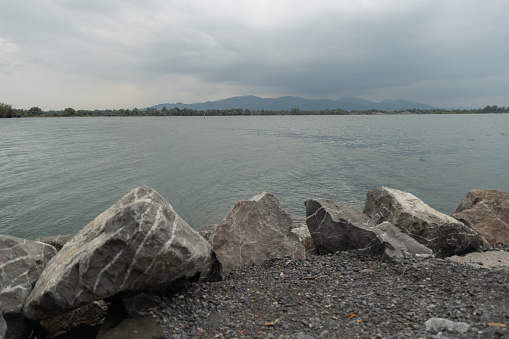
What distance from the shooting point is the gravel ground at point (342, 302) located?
651 cm

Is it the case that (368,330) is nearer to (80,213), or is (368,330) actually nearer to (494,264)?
(494,264)

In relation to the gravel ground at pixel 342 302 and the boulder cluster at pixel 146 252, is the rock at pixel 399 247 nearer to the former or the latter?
the boulder cluster at pixel 146 252

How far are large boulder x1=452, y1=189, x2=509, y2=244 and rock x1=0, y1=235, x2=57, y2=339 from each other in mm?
15782

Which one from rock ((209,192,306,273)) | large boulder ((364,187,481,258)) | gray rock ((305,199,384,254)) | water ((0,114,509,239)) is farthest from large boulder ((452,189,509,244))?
rock ((209,192,306,273))

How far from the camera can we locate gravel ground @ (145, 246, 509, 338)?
21.4 feet

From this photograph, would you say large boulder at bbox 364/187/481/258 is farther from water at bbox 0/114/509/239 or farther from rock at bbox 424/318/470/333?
water at bbox 0/114/509/239

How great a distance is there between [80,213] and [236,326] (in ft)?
58.0

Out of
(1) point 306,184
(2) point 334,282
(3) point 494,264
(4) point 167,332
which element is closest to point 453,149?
(1) point 306,184

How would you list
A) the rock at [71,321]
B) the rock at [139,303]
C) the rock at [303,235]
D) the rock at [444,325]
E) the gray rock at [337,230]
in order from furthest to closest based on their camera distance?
the rock at [303,235], the gray rock at [337,230], the rock at [71,321], the rock at [139,303], the rock at [444,325]

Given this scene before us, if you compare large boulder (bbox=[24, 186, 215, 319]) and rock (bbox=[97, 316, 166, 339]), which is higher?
large boulder (bbox=[24, 186, 215, 319])

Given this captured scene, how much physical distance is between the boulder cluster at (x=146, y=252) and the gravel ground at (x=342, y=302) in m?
0.62

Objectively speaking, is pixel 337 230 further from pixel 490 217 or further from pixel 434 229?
pixel 490 217

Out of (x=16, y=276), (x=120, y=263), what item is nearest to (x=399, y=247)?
(x=120, y=263)

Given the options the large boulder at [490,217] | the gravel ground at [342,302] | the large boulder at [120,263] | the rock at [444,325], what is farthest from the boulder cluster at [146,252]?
the rock at [444,325]
